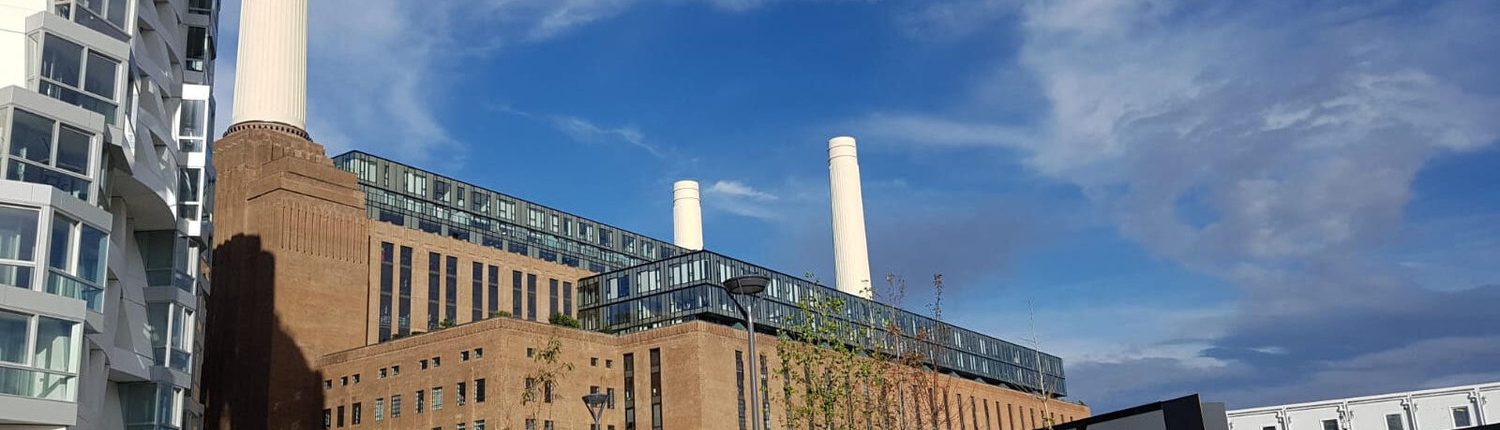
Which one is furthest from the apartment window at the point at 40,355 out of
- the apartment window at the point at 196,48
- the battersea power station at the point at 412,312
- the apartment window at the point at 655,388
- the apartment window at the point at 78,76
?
the apartment window at the point at 655,388

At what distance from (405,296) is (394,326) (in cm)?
298

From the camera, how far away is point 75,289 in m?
29.4

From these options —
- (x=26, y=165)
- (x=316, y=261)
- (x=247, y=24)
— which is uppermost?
(x=247, y=24)

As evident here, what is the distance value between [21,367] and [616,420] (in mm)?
61284

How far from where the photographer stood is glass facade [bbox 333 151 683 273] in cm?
10194

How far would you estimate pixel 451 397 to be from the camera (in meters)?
80.8

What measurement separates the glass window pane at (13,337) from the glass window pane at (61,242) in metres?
1.51

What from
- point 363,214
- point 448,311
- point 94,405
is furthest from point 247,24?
point 94,405

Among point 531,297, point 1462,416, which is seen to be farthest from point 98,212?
point 531,297

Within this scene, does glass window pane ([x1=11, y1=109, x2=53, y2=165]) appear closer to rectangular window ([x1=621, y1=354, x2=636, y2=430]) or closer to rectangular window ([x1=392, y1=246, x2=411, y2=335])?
rectangular window ([x1=621, y1=354, x2=636, y2=430])

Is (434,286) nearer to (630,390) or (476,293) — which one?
(476,293)

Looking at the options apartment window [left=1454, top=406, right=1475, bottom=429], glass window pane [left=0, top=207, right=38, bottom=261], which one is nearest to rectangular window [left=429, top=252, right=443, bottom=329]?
apartment window [left=1454, top=406, right=1475, bottom=429]

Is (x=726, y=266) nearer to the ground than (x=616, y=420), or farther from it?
farther from it

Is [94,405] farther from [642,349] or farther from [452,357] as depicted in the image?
[642,349]
